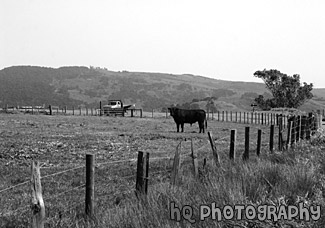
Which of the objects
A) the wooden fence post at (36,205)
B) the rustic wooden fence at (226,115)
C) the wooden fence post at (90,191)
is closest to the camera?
the wooden fence post at (36,205)

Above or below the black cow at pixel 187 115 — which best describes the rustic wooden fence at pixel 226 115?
below

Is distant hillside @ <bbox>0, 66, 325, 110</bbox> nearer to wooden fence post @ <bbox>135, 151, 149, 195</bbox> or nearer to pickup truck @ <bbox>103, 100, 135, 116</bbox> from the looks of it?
pickup truck @ <bbox>103, 100, 135, 116</bbox>

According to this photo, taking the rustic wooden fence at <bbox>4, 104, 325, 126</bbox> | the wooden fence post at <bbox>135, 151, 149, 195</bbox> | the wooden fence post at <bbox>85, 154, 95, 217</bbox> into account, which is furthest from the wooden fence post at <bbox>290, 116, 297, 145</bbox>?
the rustic wooden fence at <bbox>4, 104, 325, 126</bbox>

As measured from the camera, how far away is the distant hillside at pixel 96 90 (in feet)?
401

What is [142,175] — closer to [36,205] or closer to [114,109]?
[36,205]

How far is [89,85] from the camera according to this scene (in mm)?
148750

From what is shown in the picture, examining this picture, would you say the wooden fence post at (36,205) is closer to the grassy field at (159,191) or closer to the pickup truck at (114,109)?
the grassy field at (159,191)

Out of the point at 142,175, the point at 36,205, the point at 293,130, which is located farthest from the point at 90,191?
the point at 293,130

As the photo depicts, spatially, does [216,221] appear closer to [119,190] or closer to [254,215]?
[254,215]

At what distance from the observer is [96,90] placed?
142m

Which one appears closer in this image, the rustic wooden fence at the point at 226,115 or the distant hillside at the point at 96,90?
the rustic wooden fence at the point at 226,115

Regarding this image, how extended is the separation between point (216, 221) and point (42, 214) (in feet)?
6.25

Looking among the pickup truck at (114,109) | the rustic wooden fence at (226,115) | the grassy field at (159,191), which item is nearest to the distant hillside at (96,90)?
the rustic wooden fence at (226,115)

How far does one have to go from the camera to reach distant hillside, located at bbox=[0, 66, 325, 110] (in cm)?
12231
